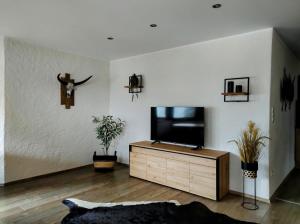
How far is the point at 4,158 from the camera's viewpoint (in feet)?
11.7

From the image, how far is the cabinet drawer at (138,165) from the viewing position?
153 inches

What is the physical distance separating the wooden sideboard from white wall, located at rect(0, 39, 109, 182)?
4.60 feet

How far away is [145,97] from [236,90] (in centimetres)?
190

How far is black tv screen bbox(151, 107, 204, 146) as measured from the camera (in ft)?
11.5

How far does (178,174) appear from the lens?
11.3 feet

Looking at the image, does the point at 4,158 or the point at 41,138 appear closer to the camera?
the point at 4,158

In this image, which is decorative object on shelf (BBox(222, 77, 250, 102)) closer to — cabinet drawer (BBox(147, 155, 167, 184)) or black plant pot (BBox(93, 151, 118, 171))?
cabinet drawer (BBox(147, 155, 167, 184))

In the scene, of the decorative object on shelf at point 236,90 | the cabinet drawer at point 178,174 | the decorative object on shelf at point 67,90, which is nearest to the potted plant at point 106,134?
the decorative object on shelf at point 67,90

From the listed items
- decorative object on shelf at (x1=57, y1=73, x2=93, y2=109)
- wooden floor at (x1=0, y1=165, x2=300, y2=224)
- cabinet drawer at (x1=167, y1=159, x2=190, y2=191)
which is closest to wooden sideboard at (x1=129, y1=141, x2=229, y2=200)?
cabinet drawer at (x1=167, y1=159, x2=190, y2=191)

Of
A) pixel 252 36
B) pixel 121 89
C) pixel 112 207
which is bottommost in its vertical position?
pixel 112 207

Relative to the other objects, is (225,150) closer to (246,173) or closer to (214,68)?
(246,173)

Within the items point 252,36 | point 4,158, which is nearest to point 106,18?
point 252,36

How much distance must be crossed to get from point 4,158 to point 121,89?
2.59 metres

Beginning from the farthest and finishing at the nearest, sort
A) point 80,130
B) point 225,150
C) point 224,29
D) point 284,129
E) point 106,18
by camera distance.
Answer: point 80,130, point 284,129, point 225,150, point 224,29, point 106,18
